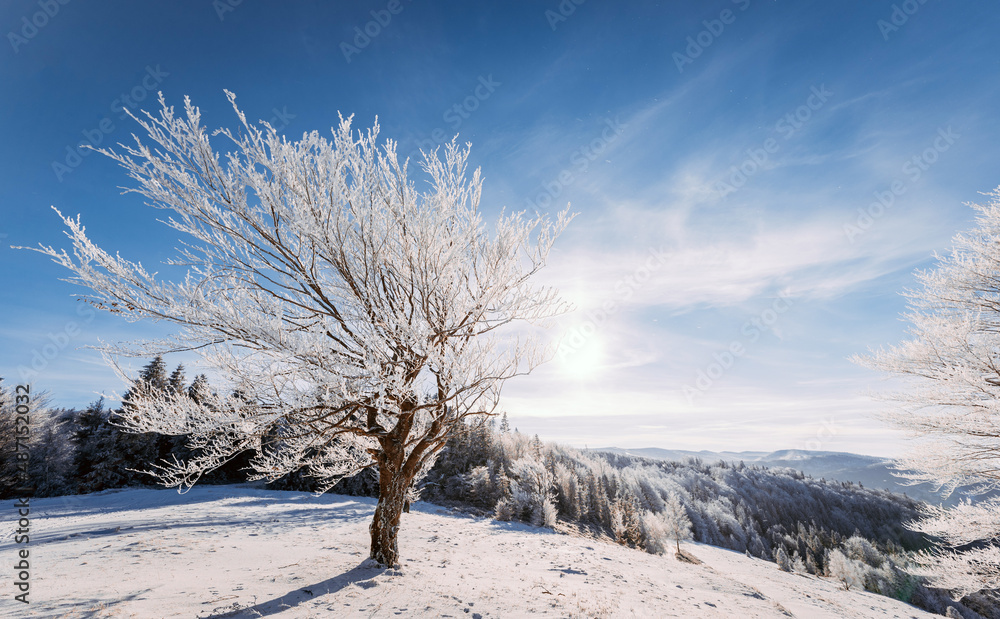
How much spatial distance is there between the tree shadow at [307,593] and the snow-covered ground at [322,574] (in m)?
0.02

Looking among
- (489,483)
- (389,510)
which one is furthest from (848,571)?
(389,510)

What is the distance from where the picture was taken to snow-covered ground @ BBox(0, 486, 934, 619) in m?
4.46

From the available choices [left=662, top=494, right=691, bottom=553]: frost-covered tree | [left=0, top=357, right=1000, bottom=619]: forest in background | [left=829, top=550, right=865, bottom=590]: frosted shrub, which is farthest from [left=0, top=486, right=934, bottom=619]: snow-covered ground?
[left=829, top=550, right=865, bottom=590]: frosted shrub

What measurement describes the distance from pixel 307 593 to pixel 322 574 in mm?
1058

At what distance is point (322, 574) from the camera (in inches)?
228

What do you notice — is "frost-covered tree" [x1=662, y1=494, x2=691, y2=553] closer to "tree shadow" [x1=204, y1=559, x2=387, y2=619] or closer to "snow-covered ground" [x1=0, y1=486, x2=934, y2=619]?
"snow-covered ground" [x1=0, y1=486, x2=934, y2=619]

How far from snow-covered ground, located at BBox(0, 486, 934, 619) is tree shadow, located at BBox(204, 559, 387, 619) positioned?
2 centimetres

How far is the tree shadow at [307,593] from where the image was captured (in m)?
4.12

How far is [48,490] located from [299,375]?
3354 centimetres

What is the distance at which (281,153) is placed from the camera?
5160mm

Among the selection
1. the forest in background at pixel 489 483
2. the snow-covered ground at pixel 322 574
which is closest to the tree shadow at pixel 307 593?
the snow-covered ground at pixel 322 574

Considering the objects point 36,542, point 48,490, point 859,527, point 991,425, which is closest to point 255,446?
point 36,542

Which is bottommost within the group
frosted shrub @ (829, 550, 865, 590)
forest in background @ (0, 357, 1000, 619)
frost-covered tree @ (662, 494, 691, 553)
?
frosted shrub @ (829, 550, 865, 590)

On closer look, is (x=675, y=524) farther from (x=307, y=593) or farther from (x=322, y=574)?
(x=307, y=593)
